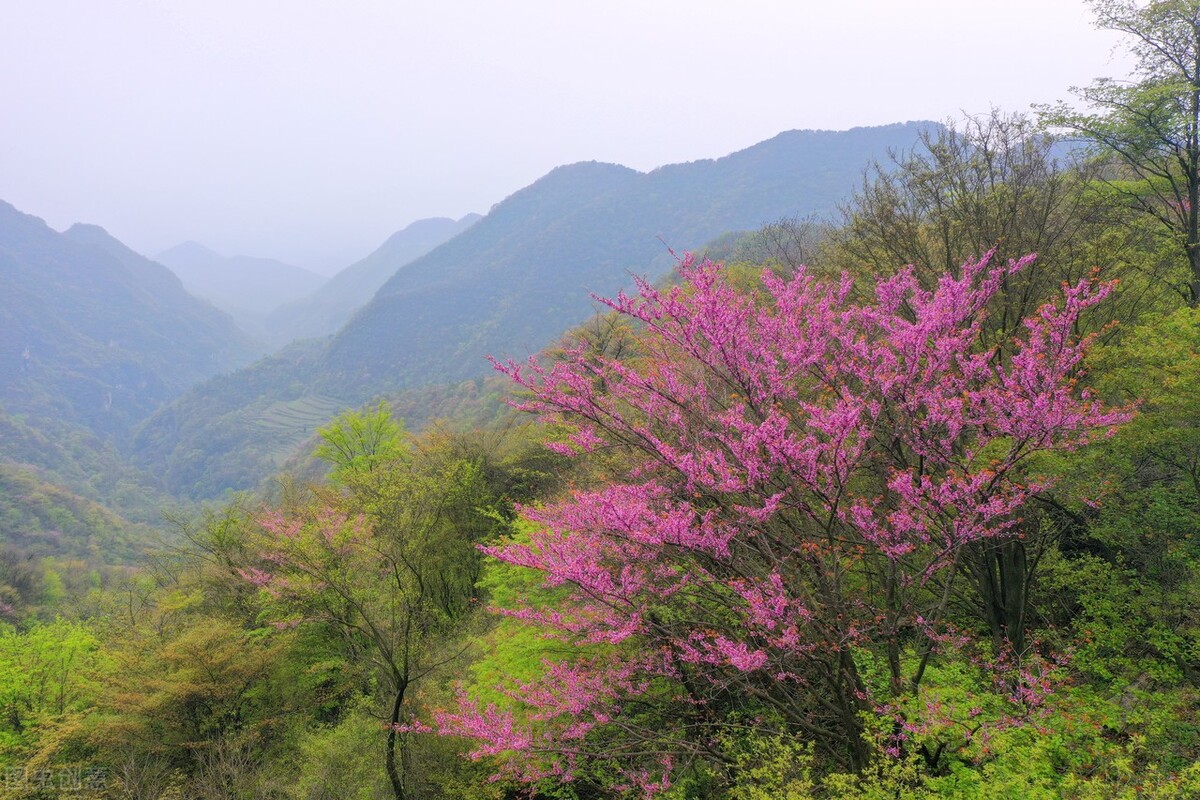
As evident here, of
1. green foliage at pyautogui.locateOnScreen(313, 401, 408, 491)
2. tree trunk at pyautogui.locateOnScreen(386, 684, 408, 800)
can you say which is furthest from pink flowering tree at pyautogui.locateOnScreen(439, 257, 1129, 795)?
green foliage at pyautogui.locateOnScreen(313, 401, 408, 491)

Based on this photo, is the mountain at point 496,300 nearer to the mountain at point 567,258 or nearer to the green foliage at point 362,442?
the mountain at point 567,258

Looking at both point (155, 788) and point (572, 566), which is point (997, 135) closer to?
point (572, 566)

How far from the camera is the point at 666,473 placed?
742 cm

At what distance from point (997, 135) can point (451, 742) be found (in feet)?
55.6

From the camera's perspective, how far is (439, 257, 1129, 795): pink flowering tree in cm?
576

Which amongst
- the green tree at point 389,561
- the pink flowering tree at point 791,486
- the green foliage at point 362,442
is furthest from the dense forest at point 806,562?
the green foliage at point 362,442

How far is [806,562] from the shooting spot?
634cm

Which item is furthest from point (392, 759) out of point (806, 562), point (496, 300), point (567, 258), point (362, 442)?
point (567, 258)

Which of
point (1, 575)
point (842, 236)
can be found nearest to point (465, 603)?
point (842, 236)

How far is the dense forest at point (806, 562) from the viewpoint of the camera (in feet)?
19.8

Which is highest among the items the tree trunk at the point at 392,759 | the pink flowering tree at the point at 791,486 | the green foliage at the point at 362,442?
the pink flowering tree at the point at 791,486

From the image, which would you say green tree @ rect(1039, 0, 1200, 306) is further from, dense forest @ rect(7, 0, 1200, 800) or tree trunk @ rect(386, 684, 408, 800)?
tree trunk @ rect(386, 684, 408, 800)

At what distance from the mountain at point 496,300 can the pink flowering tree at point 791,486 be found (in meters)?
115

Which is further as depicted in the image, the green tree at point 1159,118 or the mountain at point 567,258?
the mountain at point 567,258
